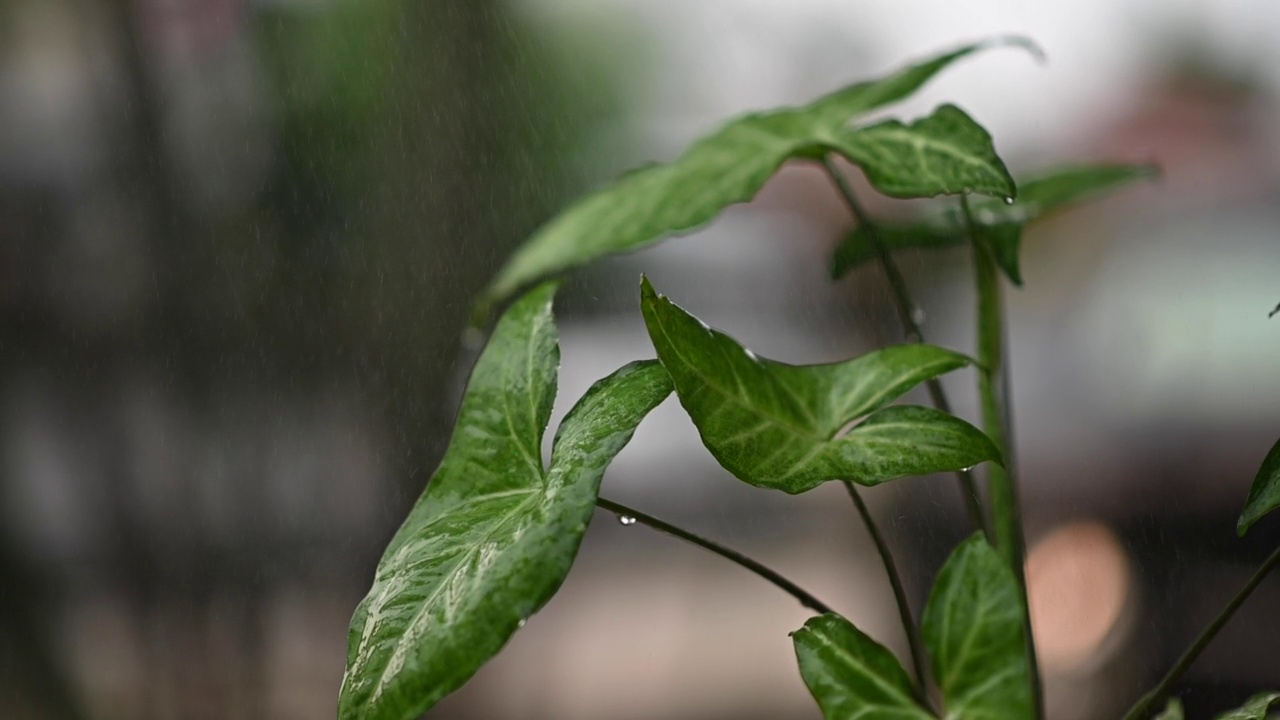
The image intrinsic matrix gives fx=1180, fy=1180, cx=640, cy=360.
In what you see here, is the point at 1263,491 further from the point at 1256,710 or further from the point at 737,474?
the point at 737,474

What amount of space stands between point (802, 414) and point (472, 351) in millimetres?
1443

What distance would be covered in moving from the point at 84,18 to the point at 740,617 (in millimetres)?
1331

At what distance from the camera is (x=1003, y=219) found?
60cm

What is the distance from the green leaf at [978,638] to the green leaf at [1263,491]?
124 millimetres

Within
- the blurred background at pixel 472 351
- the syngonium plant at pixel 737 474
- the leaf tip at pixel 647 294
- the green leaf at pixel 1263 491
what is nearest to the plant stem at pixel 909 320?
the syngonium plant at pixel 737 474

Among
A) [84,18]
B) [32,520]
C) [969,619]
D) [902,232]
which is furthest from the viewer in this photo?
[32,520]

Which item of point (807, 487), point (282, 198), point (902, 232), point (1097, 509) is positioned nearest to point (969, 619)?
point (807, 487)

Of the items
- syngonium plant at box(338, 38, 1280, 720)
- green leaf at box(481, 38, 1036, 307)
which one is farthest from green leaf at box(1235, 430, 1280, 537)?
green leaf at box(481, 38, 1036, 307)

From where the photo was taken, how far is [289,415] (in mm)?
1818

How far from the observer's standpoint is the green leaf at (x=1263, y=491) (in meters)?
0.45

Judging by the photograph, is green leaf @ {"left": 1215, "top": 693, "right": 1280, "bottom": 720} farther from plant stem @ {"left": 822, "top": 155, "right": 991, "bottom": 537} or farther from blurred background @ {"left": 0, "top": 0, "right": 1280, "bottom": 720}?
blurred background @ {"left": 0, "top": 0, "right": 1280, "bottom": 720}

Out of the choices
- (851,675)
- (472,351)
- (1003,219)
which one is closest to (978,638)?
(851,675)

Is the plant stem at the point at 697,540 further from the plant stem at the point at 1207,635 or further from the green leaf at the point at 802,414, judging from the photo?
the plant stem at the point at 1207,635

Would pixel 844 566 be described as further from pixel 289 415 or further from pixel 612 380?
pixel 612 380
